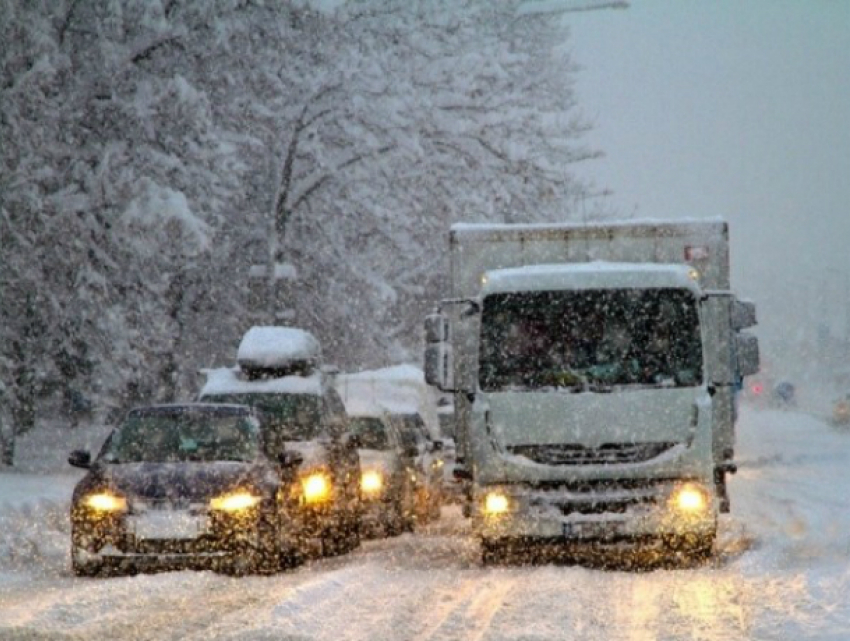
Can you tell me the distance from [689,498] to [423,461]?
25.5 feet

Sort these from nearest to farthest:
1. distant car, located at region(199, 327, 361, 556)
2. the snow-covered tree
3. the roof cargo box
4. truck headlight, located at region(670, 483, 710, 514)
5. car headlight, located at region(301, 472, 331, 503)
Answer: truck headlight, located at region(670, 483, 710, 514)
car headlight, located at region(301, 472, 331, 503)
distant car, located at region(199, 327, 361, 556)
the roof cargo box
the snow-covered tree

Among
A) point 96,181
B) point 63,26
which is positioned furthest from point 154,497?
point 63,26

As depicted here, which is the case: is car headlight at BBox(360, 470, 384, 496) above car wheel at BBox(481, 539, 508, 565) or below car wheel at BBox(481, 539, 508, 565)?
above

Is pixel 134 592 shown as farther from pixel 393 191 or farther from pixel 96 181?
pixel 393 191

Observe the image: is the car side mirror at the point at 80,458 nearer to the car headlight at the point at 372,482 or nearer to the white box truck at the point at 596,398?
the white box truck at the point at 596,398

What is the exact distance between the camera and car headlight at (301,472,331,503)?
16.0m

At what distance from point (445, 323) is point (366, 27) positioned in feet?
54.9

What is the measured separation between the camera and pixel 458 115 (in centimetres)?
3219

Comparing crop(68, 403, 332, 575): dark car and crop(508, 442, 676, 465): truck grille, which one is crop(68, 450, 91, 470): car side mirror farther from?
crop(508, 442, 676, 465): truck grille

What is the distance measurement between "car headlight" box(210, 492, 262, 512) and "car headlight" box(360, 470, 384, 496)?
5121mm

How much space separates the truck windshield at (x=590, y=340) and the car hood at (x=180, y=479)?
7.76 feet

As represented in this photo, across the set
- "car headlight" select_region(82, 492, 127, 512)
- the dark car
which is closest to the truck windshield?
the dark car

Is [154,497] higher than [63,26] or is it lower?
lower

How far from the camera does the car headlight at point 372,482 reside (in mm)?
19453
